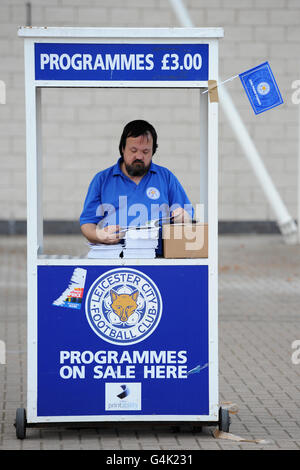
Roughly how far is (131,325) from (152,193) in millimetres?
766

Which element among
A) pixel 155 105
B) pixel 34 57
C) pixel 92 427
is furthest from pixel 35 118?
pixel 155 105

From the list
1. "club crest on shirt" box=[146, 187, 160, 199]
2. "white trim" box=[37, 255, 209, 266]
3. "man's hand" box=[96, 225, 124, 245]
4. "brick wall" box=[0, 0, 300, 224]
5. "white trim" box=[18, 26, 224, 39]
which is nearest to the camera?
"white trim" box=[18, 26, 224, 39]

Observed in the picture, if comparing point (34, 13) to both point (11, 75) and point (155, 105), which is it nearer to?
point (11, 75)

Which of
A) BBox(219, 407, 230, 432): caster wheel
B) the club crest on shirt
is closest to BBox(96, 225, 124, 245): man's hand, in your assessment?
the club crest on shirt

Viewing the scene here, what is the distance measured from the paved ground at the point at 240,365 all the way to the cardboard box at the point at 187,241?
995mm

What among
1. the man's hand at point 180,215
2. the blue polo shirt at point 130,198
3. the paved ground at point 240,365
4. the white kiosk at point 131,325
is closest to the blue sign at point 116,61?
the white kiosk at point 131,325

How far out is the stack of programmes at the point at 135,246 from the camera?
5.20 metres

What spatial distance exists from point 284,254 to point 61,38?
10.5 metres

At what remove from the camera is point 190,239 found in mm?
5191

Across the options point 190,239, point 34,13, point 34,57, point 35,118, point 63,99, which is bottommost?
point 190,239

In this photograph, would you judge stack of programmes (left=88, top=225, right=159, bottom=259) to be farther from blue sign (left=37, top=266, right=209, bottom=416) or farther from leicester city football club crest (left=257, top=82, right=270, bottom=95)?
leicester city football club crest (left=257, top=82, right=270, bottom=95)

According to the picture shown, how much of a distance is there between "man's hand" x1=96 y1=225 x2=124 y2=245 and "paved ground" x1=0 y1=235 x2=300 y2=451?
1.02m

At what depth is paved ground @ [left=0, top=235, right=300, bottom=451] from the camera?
5.21 meters

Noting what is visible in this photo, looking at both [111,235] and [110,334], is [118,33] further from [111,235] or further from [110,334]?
[110,334]
